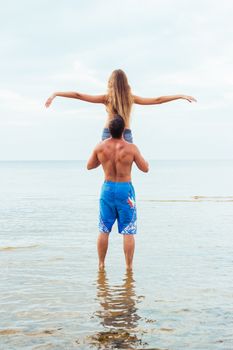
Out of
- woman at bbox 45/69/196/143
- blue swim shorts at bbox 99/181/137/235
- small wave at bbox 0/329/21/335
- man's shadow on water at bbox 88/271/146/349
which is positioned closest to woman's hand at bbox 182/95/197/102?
woman at bbox 45/69/196/143

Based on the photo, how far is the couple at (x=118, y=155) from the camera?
6.99 metres

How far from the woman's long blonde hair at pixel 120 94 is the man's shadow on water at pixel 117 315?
2.30 m

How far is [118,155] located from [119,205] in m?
0.69

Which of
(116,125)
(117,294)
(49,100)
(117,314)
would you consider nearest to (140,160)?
(116,125)

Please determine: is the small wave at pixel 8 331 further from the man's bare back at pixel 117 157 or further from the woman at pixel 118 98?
→ the woman at pixel 118 98

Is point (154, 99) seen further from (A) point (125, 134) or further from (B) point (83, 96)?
(B) point (83, 96)

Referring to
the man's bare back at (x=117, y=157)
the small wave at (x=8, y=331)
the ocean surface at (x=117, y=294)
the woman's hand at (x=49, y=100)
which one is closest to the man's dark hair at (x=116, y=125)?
the man's bare back at (x=117, y=157)

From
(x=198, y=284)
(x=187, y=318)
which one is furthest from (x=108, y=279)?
(x=187, y=318)

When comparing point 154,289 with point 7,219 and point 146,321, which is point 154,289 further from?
point 7,219

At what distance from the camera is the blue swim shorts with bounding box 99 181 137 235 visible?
708cm

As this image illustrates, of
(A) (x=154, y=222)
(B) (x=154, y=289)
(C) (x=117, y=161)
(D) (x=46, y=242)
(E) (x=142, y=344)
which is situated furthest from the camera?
(A) (x=154, y=222)

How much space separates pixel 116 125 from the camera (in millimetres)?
6910

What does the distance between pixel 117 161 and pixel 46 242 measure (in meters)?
5.09

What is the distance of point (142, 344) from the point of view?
4.17 m
